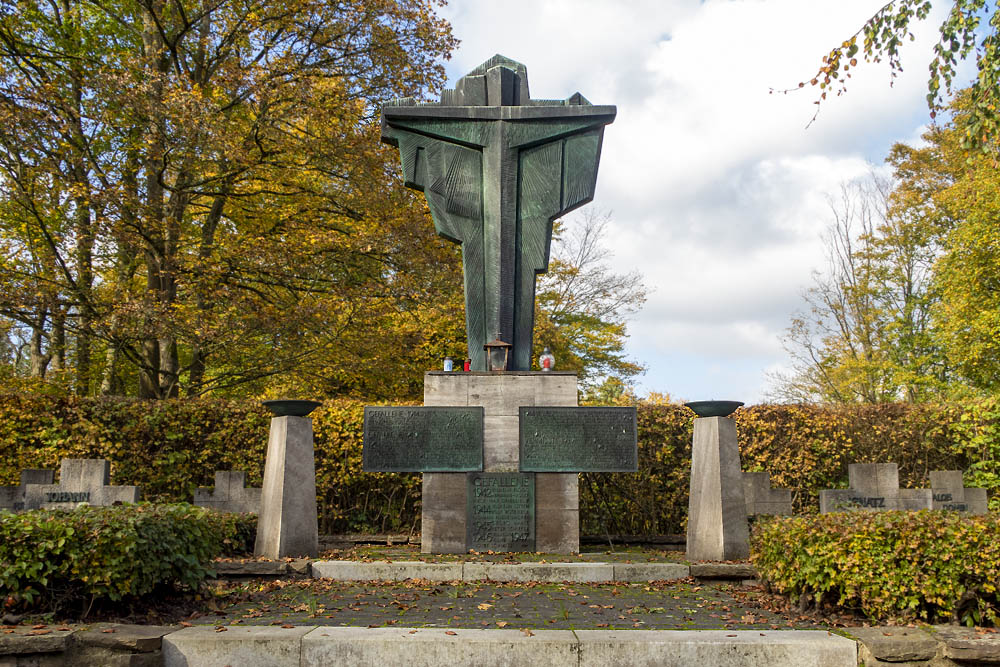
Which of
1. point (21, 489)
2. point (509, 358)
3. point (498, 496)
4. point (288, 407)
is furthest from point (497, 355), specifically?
point (21, 489)

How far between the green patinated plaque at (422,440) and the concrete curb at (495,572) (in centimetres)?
156

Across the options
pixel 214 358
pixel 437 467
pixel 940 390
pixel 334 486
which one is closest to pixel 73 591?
pixel 437 467

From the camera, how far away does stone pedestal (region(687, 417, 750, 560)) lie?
24.5ft

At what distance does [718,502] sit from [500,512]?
7.94 feet

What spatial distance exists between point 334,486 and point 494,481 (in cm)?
304

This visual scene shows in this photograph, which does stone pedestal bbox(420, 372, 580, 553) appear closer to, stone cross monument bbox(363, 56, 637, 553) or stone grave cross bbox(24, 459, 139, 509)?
stone cross monument bbox(363, 56, 637, 553)

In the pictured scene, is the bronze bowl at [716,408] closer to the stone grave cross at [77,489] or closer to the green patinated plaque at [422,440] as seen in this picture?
the green patinated plaque at [422,440]

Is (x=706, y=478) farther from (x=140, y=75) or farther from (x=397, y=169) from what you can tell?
(x=140, y=75)

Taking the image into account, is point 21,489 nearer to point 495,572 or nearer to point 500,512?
point 500,512

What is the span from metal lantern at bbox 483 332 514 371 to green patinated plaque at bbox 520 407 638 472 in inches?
32.7

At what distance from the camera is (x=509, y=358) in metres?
9.19

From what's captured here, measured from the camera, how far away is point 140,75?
43.5 ft

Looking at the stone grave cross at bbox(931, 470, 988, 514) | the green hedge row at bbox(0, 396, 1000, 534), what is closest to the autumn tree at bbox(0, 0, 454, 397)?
the green hedge row at bbox(0, 396, 1000, 534)

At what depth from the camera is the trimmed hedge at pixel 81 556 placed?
15.5 feet
